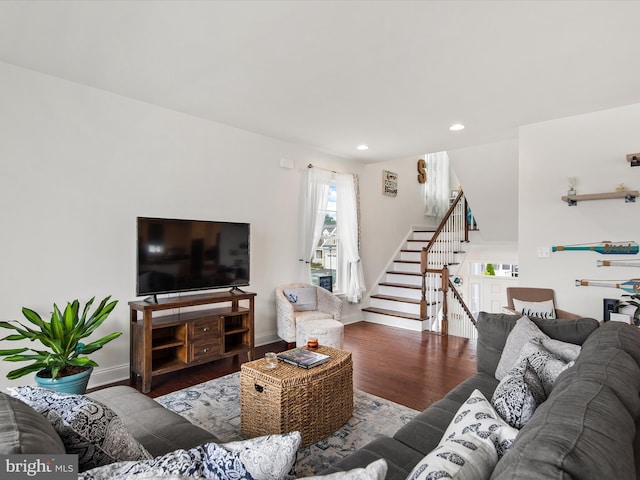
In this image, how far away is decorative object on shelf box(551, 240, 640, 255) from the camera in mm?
3375

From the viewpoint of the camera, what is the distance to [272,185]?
15.0 ft

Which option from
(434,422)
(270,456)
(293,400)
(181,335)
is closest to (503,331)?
(434,422)

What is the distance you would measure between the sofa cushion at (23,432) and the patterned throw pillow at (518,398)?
1.42 m

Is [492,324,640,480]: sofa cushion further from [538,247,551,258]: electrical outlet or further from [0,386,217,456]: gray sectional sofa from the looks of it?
[538,247,551,258]: electrical outlet

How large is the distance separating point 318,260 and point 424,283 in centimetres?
169

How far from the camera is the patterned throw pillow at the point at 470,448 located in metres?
0.89

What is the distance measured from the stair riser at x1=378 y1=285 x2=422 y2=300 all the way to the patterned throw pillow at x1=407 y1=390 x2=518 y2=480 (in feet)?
15.4

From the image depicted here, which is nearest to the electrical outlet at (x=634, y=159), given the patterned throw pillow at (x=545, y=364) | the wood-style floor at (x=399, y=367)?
the wood-style floor at (x=399, y=367)

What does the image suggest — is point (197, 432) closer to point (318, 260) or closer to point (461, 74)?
point (461, 74)

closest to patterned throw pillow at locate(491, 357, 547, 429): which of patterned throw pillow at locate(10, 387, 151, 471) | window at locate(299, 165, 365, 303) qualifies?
patterned throw pillow at locate(10, 387, 151, 471)

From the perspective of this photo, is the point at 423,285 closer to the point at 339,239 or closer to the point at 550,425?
the point at 339,239

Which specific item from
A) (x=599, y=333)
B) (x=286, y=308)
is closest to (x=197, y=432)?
(x=599, y=333)

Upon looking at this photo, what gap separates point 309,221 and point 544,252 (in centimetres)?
282

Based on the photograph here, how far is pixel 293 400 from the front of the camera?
212cm
